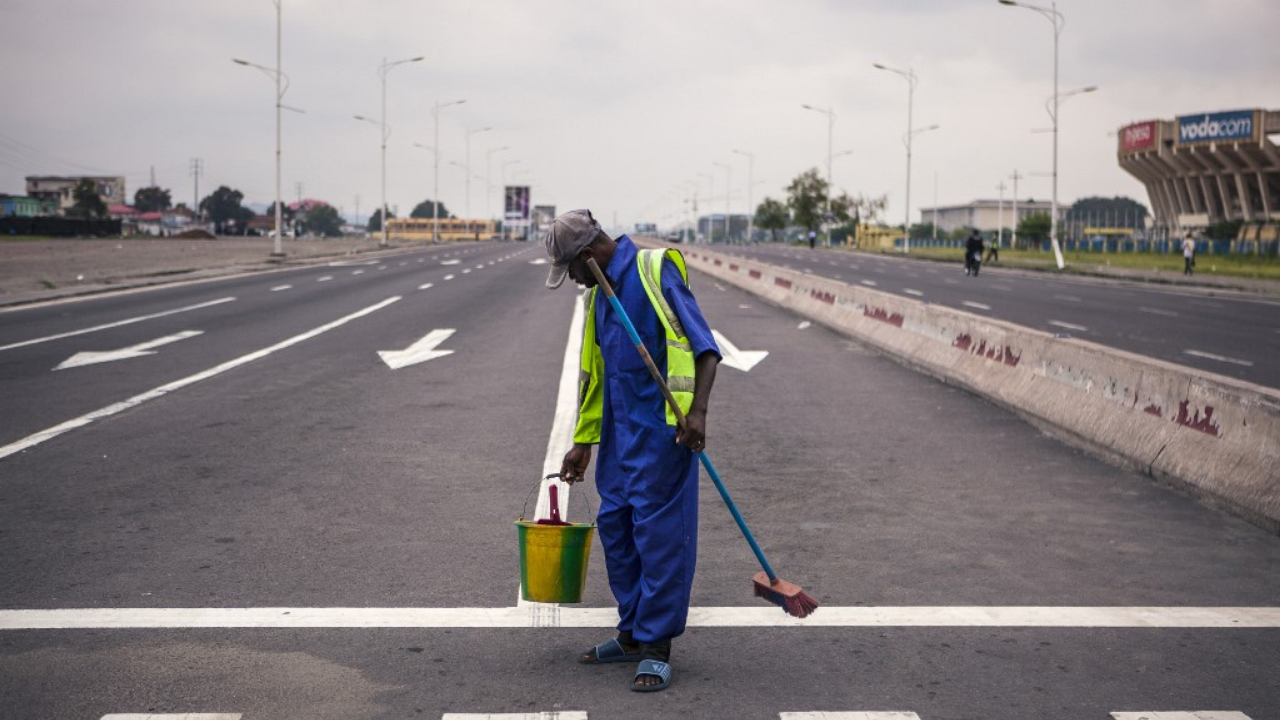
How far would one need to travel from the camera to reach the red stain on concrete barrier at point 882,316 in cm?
1684

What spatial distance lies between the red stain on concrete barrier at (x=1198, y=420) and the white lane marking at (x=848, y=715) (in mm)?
4615

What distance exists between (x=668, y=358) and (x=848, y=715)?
1.39m

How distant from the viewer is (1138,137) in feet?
336

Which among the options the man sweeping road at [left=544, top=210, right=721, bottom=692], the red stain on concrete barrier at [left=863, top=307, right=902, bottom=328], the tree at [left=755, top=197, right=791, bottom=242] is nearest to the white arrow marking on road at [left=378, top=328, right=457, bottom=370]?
the red stain on concrete barrier at [left=863, top=307, right=902, bottom=328]

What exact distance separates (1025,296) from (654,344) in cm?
2983

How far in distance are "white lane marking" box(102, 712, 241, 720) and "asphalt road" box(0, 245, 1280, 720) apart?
43 mm

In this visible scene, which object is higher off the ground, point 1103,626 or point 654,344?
point 654,344

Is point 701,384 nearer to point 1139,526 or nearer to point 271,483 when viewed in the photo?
point 1139,526

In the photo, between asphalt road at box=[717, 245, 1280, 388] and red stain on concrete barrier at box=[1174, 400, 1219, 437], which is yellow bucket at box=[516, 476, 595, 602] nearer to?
red stain on concrete barrier at box=[1174, 400, 1219, 437]

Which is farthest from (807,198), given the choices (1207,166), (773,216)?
(1207,166)

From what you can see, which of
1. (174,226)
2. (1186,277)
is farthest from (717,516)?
(174,226)

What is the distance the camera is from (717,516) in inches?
293

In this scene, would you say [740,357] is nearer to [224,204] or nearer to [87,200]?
[87,200]

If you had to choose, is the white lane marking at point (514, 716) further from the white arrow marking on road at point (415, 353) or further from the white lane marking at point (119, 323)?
the white lane marking at point (119, 323)
